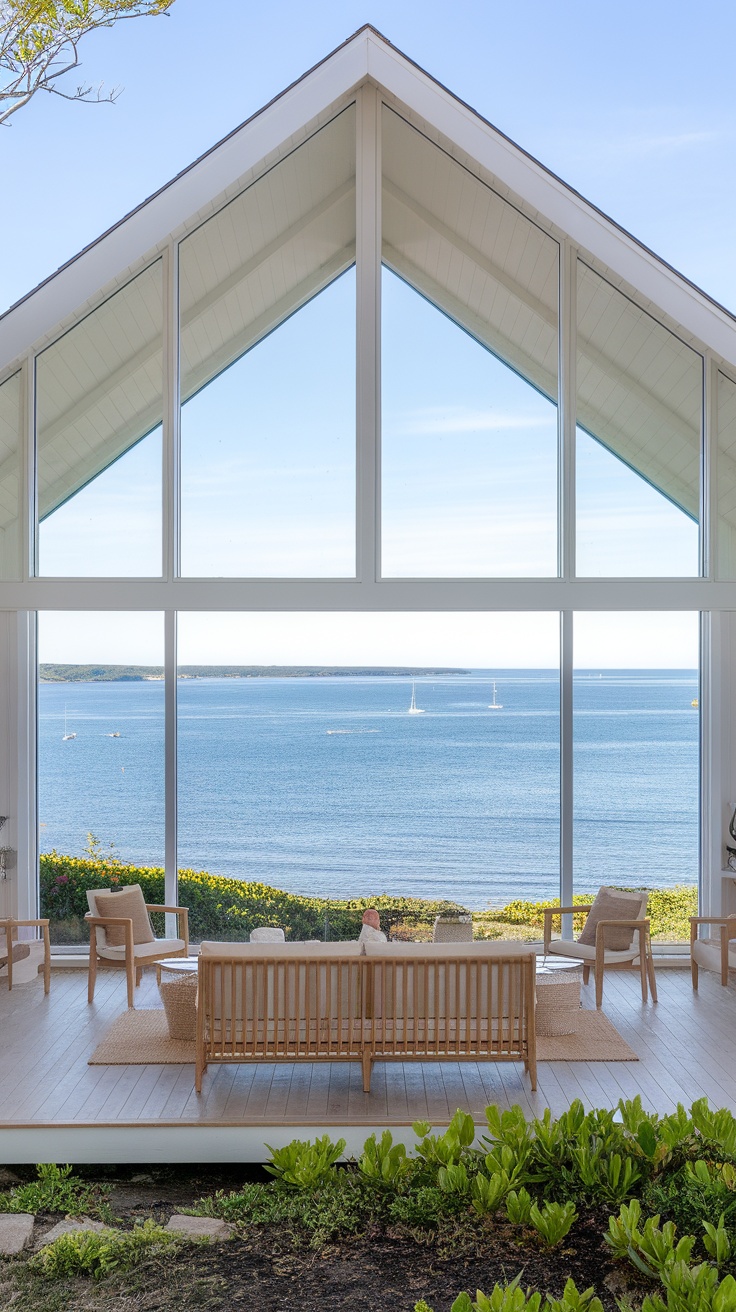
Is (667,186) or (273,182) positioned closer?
(273,182)

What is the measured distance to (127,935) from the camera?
7.78 meters

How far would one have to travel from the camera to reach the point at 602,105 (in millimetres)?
25219

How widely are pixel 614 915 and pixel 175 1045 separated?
350 cm

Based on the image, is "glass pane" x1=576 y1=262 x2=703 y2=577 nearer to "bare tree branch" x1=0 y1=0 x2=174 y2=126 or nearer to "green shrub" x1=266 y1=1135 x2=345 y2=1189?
"bare tree branch" x1=0 y1=0 x2=174 y2=126

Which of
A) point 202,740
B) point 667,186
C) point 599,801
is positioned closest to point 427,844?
point 599,801

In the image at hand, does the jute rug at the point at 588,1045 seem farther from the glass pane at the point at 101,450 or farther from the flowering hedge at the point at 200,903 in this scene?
the glass pane at the point at 101,450

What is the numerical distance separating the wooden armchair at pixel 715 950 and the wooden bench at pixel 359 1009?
8.65ft

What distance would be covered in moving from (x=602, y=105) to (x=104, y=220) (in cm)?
1258

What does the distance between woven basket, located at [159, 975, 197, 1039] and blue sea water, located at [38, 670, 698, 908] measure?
68.0 ft

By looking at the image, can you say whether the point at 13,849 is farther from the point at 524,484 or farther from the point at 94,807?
the point at 524,484

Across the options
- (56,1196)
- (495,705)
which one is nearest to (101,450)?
(56,1196)

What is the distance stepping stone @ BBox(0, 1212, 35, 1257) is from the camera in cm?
491

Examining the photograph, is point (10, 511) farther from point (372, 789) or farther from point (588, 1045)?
point (372, 789)

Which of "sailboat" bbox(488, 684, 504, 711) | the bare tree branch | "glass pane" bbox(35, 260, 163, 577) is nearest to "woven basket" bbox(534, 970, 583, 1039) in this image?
"glass pane" bbox(35, 260, 163, 577)
